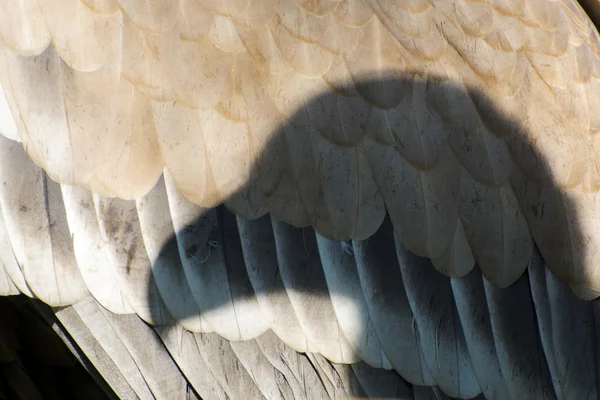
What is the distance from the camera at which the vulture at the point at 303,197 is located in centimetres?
166

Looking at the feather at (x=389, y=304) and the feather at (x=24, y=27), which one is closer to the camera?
the feather at (x=24, y=27)

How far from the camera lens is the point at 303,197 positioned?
1.73 metres

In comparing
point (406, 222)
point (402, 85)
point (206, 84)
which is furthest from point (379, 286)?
point (206, 84)

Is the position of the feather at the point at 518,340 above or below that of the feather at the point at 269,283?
below

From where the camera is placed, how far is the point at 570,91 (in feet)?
6.40

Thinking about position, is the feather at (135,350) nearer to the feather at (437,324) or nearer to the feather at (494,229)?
the feather at (437,324)

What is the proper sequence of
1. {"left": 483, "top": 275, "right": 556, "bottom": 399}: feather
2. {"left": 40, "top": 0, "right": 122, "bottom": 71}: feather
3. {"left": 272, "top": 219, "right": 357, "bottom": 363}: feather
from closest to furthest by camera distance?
{"left": 40, "top": 0, "right": 122, "bottom": 71}: feather
{"left": 272, "top": 219, "right": 357, "bottom": 363}: feather
{"left": 483, "top": 275, "right": 556, "bottom": 399}: feather

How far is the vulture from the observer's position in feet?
5.45

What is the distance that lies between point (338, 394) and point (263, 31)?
82cm

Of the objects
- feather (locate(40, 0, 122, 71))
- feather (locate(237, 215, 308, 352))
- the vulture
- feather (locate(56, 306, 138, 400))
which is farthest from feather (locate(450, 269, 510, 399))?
feather (locate(40, 0, 122, 71))

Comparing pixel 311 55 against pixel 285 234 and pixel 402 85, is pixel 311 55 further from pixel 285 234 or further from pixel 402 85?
pixel 285 234

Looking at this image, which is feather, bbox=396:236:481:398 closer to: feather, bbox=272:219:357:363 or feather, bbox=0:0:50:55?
feather, bbox=272:219:357:363

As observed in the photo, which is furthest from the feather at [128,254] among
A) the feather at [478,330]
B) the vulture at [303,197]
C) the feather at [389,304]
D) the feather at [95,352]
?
the feather at [478,330]

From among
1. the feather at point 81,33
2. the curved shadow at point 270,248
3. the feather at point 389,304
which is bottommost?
the feather at point 389,304
